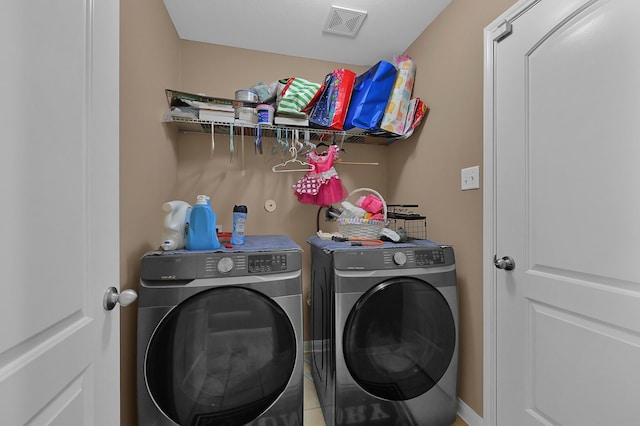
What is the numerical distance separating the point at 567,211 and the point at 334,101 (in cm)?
142

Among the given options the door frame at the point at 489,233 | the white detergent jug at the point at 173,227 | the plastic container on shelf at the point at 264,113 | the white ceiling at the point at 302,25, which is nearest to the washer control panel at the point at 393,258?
the door frame at the point at 489,233

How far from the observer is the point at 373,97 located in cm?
185

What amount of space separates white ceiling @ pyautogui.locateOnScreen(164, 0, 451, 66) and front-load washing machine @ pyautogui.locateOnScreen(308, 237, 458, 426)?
151cm

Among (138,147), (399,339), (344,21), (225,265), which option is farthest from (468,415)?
(344,21)

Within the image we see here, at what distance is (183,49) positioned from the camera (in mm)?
2045

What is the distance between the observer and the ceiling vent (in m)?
1.72

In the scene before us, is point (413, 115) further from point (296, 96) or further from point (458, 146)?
point (296, 96)

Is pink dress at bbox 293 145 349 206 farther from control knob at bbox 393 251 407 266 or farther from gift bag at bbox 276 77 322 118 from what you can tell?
control knob at bbox 393 251 407 266

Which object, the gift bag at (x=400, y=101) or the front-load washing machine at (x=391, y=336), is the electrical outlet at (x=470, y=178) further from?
the gift bag at (x=400, y=101)

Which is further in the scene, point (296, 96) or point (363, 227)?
point (296, 96)
